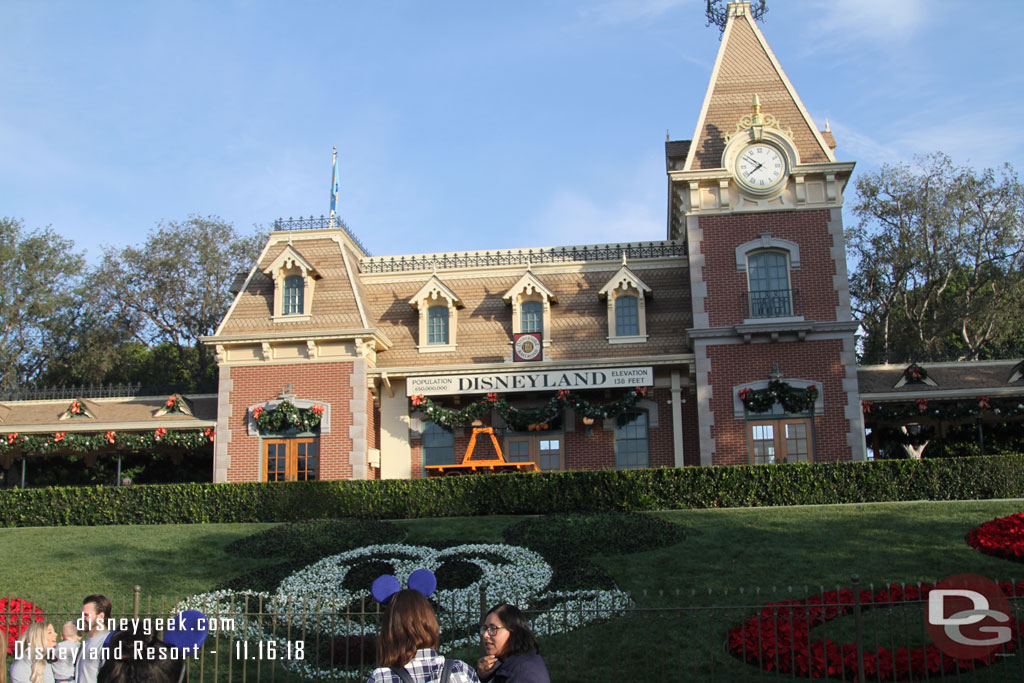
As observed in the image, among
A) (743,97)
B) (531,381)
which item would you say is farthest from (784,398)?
(743,97)

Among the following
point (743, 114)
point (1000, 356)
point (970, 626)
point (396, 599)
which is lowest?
point (970, 626)

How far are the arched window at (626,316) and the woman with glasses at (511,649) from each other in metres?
19.8

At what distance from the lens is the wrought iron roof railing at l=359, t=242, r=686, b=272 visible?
27.3m

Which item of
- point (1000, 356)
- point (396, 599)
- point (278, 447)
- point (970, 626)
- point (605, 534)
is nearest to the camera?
point (396, 599)

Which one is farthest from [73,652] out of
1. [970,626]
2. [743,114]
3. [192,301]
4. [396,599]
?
[192,301]

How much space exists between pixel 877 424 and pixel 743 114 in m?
9.52

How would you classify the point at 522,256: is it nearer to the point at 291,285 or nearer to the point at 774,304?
the point at 291,285

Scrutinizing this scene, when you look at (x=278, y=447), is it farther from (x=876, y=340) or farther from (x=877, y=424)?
(x=876, y=340)

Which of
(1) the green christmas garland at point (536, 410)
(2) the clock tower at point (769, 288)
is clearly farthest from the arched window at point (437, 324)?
(2) the clock tower at point (769, 288)

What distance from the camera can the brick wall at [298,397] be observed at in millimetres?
24781

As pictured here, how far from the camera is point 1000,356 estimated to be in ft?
129

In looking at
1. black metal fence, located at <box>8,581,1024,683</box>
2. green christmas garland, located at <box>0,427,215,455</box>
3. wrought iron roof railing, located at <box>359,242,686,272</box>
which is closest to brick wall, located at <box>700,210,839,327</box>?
wrought iron roof railing, located at <box>359,242,686,272</box>

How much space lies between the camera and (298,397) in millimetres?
25250

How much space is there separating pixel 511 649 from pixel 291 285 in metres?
21.6
